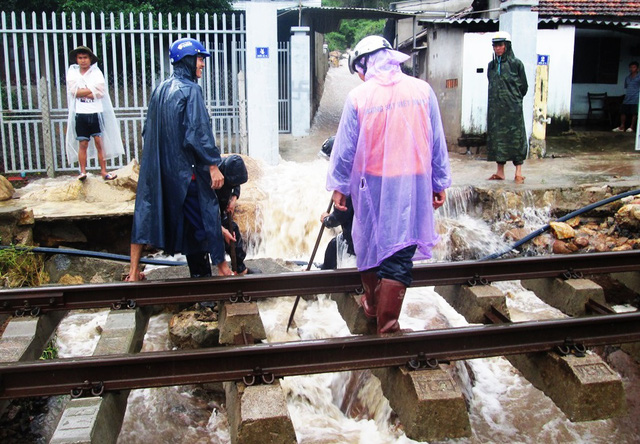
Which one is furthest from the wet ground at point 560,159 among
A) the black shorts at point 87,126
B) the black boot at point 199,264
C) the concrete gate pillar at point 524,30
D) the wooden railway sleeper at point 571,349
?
the wooden railway sleeper at point 571,349

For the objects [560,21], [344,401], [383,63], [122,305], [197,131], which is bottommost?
[344,401]

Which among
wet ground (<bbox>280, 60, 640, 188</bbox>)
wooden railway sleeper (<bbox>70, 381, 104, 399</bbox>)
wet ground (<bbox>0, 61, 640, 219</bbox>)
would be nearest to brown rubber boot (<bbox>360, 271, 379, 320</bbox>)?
wooden railway sleeper (<bbox>70, 381, 104, 399</bbox>)

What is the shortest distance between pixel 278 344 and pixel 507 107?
6.66 m

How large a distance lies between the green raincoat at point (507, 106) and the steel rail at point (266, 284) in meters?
4.06

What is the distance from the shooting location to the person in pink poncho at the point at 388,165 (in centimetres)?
389

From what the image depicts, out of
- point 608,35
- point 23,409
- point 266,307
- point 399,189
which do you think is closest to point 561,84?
point 608,35

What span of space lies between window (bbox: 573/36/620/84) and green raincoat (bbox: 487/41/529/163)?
31.1 feet

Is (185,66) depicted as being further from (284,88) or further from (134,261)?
(284,88)

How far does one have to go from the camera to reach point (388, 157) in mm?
3887

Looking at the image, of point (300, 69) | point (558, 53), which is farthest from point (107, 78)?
point (558, 53)

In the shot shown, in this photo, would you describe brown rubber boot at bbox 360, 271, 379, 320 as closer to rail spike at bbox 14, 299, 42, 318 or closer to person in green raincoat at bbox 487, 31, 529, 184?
rail spike at bbox 14, 299, 42, 318

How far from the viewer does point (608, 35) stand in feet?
56.1

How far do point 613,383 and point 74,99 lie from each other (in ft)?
23.7

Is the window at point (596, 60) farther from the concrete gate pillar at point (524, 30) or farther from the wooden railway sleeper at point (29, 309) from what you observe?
the wooden railway sleeper at point (29, 309)
